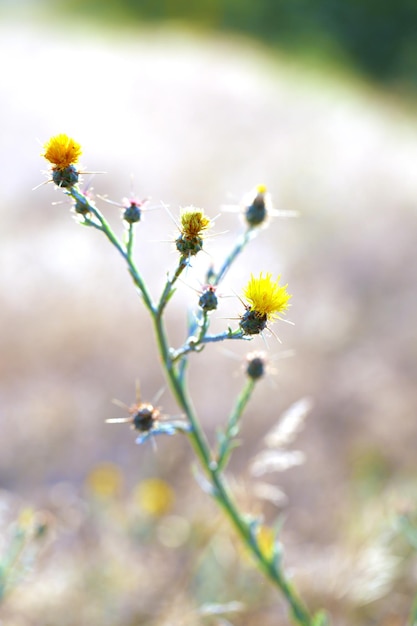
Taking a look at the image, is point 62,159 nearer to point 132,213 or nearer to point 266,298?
point 132,213

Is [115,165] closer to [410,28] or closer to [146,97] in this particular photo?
[146,97]

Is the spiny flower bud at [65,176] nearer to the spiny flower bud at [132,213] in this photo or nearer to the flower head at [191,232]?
the spiny flower bud at [132,213]

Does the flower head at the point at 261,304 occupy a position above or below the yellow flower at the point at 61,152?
Answer: below

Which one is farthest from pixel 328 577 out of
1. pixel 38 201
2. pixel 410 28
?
pixel 410 28

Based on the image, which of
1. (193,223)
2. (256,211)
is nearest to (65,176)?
(193,223)

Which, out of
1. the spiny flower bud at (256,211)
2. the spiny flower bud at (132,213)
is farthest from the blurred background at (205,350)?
the spiny flower bud at (256,211)

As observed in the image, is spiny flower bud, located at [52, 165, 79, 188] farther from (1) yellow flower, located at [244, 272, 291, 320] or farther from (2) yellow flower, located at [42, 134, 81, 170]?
(1) yellow flower, located at [244, 272, 291, 320]
